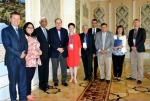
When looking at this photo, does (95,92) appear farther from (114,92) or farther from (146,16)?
(146,16)

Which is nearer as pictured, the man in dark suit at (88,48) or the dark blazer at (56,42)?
the dark blazer at (56,42)

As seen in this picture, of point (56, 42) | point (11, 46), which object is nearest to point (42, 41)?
point (56, 42)

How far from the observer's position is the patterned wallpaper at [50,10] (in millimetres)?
4469

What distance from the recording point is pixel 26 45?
113 inches

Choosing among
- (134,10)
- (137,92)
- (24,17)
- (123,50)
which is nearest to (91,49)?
(123,50)

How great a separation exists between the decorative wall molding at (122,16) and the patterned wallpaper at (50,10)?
5.32 meters

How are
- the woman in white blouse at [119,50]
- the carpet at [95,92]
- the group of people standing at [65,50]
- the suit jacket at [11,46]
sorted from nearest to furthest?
the suit jacket at [11,46]
the group of people standing at [65,50]
the carpet at [95,92]
the woman in white blouse at [119,50]

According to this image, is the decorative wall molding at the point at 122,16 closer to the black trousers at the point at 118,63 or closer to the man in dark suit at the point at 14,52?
the black trousers at the point at 118,63

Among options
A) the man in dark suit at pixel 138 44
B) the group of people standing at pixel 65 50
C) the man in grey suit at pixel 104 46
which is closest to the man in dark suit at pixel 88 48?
the group of people standing at pixel 65 50

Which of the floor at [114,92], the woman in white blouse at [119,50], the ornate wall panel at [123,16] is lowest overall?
the floor at [114,92]

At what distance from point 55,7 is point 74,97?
2.97 meters

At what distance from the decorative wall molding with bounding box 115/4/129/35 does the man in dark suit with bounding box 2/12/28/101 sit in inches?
310

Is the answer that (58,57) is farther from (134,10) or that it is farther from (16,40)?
(134,10)

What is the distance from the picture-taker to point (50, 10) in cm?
487
